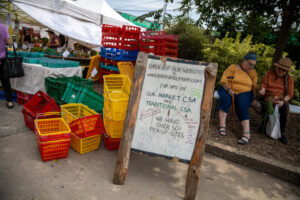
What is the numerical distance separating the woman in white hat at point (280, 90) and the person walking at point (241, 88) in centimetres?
40

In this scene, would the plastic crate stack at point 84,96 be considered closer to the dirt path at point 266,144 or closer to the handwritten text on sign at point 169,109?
the handwritten text on sign at point 169,109

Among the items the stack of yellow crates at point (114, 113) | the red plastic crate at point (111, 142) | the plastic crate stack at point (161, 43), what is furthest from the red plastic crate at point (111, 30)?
the red plastic crate at point (111, 142)

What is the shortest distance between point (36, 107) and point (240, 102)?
3.97 meters

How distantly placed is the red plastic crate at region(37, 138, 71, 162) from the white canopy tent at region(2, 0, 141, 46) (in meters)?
6.15

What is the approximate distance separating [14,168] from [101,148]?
1.21 meters

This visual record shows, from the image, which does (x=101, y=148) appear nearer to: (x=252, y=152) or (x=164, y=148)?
(x=164, y=148)

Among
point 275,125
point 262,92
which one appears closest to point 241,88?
point 262,92

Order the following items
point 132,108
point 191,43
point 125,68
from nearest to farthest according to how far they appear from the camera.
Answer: point 132,108 < point 125,68 < point 191,43

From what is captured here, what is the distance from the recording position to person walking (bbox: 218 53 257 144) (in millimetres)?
3990

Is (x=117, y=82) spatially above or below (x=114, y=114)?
above

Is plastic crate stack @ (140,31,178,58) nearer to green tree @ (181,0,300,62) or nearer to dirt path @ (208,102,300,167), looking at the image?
green tree @ (181,0,300,62)

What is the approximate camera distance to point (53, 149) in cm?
274

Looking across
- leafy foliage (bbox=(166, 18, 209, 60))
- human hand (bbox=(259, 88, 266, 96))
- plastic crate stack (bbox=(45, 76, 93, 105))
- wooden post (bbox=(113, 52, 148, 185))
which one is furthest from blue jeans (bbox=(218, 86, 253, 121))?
leafy foliage (bbox=(166, 18, 209, 60))

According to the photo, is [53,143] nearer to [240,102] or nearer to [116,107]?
[116,107]
